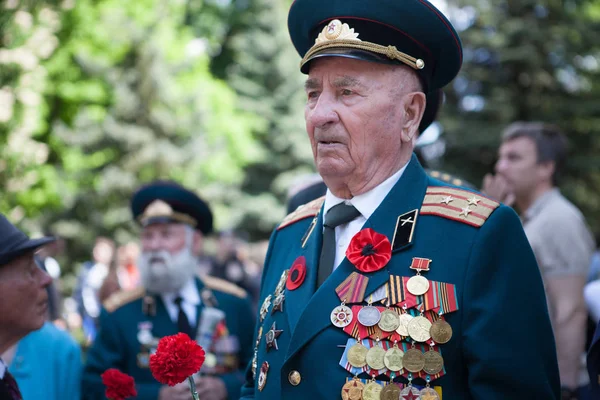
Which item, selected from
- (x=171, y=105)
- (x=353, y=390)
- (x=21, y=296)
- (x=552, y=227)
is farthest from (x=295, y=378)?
(x=171, y=105)

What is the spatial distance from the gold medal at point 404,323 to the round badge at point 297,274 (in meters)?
0.45

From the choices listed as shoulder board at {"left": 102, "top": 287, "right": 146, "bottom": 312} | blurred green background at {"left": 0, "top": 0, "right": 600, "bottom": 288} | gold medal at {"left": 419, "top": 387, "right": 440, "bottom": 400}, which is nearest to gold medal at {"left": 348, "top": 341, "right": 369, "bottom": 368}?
gold medal at {"left": 419, "top": 387, "right": 440, "bottom": 400}

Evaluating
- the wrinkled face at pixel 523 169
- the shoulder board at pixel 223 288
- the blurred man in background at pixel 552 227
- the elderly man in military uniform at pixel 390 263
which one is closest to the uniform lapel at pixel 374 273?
the elderly man in military uniform at pixel 390 263

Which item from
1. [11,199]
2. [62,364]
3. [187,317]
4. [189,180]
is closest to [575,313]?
[187,317]

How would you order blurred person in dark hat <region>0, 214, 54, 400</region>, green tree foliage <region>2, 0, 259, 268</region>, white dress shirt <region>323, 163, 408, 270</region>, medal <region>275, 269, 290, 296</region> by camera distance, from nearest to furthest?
white dress shirt <region>323, 163, 408, 270</region>
medal <region>275, 269, 290, 296</region>
blurred person in dark hat <region>0, 214, 54, 400</region>
green tree foliage <region>2, 0, 259, 268</region>

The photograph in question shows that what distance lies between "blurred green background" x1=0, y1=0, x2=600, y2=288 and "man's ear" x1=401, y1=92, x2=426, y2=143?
14050 millimetres

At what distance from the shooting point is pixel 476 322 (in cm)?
230

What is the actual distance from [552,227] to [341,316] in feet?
10.9

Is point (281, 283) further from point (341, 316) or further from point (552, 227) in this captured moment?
point (552, 227)

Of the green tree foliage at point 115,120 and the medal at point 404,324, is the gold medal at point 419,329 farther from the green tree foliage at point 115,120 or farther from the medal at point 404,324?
the green tree foliage at point 115,120

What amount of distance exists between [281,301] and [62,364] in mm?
2341

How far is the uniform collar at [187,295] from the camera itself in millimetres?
5117

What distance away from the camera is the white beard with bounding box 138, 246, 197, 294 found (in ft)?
16.6

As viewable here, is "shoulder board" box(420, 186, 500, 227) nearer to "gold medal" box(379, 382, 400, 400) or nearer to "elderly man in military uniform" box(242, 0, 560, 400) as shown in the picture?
"elderly man in military uniform" box(242, 0, 560, 400)
